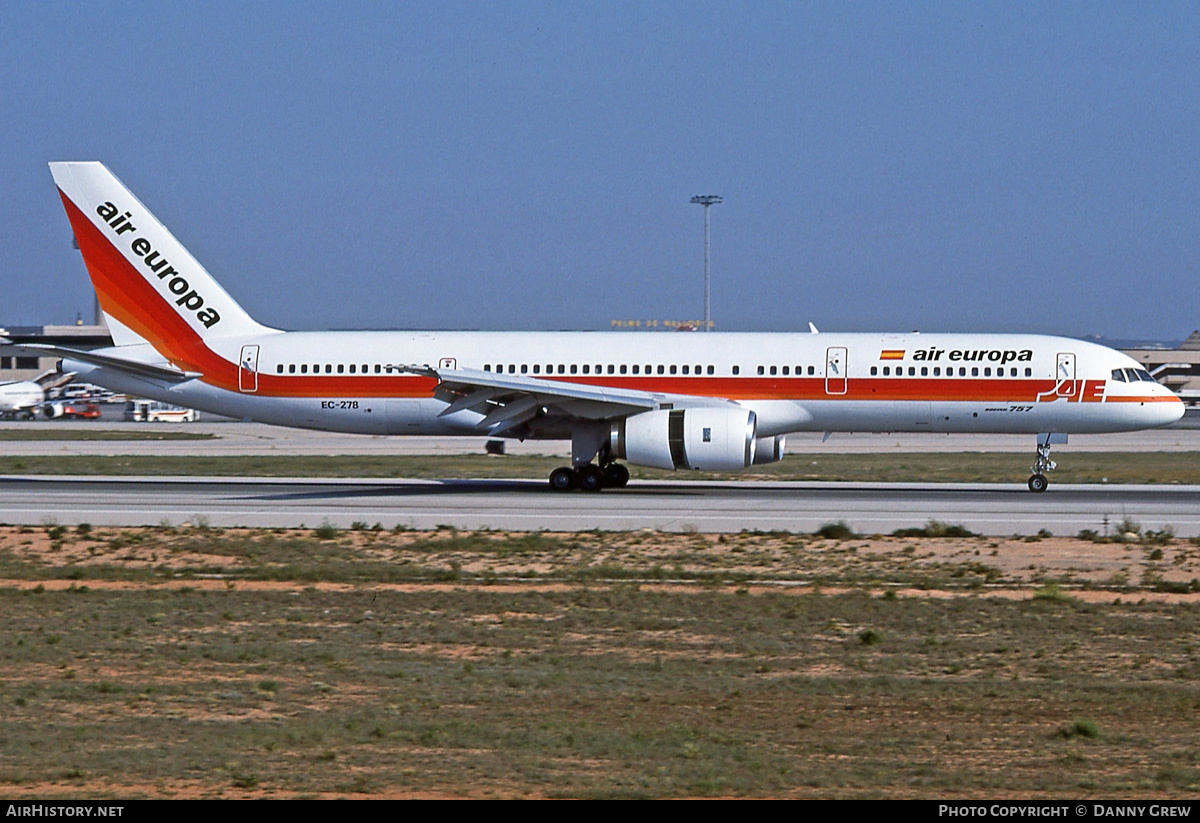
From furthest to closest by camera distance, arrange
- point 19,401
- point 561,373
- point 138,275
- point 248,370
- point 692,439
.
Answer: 1. point 19,401
2. point 138,275
3. point 248,370
4. point 561,373
5. point 692,439

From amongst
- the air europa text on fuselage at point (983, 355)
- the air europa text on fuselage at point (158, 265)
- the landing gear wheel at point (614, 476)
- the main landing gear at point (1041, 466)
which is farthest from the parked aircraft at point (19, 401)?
the main landing gear at point (1041, 466)

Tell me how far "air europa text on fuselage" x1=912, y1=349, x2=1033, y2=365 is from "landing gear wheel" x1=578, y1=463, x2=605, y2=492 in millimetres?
8290

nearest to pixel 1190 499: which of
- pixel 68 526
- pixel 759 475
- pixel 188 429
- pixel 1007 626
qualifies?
pixel 759 475

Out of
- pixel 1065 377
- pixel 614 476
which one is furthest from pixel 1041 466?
pixel 614 476

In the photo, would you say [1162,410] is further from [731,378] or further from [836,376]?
[731,378]

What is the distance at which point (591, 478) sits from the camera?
33.4 m

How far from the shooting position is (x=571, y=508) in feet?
96.4

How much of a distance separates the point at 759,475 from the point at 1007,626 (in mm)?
25554

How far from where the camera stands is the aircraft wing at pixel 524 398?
102ft

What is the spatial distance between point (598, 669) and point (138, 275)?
2499cm

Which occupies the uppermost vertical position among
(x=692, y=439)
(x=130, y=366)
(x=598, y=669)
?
(x=130, y=366)

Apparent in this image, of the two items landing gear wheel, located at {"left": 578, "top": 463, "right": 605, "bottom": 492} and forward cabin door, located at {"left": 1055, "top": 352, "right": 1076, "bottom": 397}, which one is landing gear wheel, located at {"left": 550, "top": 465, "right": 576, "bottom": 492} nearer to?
landing gear wheel, located at {"left": 578, "top": 463, "right": 605, "bottom": 492}

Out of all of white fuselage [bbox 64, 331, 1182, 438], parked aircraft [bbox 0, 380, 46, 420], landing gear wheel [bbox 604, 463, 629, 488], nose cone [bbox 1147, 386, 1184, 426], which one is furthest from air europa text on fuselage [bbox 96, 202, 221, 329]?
parked aircraft [bbox 0, 380, 46, 420]
